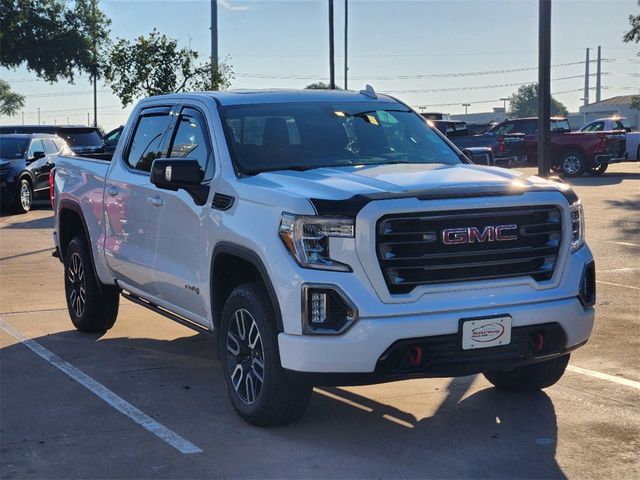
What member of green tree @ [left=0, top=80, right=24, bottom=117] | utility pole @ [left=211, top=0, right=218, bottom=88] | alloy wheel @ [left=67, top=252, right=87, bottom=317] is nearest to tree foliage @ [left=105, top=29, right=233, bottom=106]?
utility pole @ [left=211, top=0, right=218, bottom=88]

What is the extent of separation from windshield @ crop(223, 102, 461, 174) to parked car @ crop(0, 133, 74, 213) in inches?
596

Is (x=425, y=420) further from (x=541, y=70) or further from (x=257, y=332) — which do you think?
(x=541, y=70)

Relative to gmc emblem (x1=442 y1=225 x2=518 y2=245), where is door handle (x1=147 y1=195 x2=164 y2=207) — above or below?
above

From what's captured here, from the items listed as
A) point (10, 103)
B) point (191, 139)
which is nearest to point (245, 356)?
point (191, 139)

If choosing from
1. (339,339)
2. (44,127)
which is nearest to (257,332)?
(339,339)

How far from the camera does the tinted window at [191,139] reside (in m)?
6.70

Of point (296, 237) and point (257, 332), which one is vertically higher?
point (296, 237)

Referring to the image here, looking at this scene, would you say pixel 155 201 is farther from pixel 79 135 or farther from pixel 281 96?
pixel 79 135

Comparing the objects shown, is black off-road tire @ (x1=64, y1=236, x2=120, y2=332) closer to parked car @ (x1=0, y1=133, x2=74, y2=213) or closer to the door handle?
the door handle

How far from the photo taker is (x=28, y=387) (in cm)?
688

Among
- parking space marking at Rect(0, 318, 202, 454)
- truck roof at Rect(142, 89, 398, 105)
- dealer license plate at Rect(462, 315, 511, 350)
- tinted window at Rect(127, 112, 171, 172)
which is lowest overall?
parking space marking at Rect(0, 318, 202, 454)

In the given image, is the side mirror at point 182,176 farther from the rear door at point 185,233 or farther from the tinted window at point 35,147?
the tinted window at point 35,147

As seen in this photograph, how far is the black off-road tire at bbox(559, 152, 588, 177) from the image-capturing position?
28.5 meters

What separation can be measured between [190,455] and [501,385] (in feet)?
7.51
